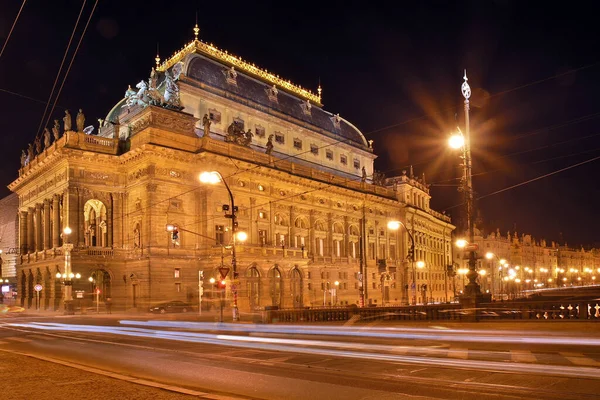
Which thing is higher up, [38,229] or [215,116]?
[215,116]

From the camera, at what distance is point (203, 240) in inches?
2211

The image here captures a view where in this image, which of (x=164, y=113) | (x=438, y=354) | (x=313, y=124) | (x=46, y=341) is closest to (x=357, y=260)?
(x=313, y=124)

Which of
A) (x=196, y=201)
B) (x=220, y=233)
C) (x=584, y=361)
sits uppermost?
(x=196, y=201)

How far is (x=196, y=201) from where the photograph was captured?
56.8m

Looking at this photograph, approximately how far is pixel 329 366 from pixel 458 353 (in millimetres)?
4016

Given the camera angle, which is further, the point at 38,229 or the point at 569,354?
the point at 38,229

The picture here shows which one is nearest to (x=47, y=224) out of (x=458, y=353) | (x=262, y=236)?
(x=262, y=236)

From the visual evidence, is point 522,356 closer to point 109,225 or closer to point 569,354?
point 569,354

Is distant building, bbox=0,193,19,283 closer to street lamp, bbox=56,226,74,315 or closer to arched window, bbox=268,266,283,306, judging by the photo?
street lamp, bbox=56,226,74,315

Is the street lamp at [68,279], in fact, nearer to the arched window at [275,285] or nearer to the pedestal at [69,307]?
the pedestal at [69,307]

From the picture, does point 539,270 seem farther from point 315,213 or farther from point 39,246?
point 39,246

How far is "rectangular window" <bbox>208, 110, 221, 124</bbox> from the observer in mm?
66312

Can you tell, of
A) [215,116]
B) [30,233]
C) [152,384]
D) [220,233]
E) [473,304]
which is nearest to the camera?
[152,384]

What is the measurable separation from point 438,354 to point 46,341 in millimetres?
17346
